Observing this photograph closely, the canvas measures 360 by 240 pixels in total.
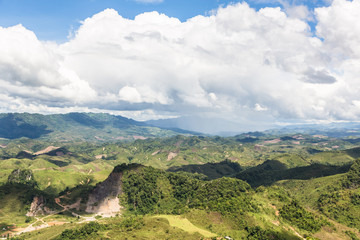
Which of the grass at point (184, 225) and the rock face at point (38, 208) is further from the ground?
the grass at point (184, 225)

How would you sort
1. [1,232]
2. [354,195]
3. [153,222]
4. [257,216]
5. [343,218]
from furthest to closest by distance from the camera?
[354,195], [343,218], [1,232], [257,216], [153,222]

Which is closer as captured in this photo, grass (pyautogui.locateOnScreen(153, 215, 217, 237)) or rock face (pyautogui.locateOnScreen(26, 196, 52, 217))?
grass (pyautogui.locateOnScreen(153, 215, 217, 237))

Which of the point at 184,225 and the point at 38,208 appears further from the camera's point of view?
the point at 38,208

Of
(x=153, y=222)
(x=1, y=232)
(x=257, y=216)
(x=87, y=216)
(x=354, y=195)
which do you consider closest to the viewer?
(x=153, y=222)

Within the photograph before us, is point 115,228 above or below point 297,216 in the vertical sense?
below

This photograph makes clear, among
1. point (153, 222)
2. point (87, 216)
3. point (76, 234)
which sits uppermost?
point (153, 222)

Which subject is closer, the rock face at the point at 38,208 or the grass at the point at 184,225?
the grass at the point at 184,225

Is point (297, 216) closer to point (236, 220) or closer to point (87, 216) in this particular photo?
point (236, 220)

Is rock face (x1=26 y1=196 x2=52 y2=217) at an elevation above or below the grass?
below

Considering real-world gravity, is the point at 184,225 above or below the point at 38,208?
above

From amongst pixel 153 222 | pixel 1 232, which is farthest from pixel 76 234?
pixel 1 232

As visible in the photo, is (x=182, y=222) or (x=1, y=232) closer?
(x=182, y=222)
